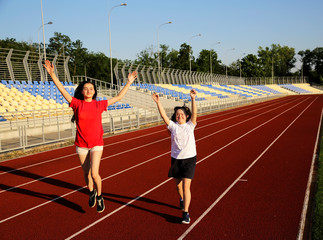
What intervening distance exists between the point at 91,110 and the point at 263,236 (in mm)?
2871

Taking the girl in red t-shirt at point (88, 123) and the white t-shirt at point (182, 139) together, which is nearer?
the white t-shirt at point (182, 139)

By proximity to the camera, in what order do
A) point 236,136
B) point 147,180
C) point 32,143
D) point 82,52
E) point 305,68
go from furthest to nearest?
point 305,68 → point 82,52 → point 236,136 → point 32,143 → point 147,180

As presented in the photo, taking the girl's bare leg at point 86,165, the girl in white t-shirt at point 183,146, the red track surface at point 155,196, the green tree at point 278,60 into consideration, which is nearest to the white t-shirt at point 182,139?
the girl in white t-shirt at point 183,146

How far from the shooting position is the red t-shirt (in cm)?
480

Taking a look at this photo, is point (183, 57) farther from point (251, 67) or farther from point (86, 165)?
point (86, 165)

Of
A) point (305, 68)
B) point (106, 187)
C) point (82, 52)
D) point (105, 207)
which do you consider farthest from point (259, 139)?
point (305, 68)

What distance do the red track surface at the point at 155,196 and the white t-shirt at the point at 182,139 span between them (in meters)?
1.01

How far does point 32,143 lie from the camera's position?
43.0 feet

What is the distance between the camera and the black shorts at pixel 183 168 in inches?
179

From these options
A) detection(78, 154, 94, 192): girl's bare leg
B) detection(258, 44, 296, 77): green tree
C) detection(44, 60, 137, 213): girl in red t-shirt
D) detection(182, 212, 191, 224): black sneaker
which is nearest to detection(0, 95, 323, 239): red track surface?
detection(182, 212, 191, 224): black sneaker

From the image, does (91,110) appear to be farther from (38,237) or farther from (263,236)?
(263,236)

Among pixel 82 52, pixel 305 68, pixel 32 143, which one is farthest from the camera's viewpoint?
pixel 305 68

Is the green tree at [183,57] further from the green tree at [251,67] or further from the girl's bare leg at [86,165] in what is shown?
the girl's bare leg at [86,165]

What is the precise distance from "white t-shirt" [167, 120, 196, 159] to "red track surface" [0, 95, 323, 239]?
1012mm
